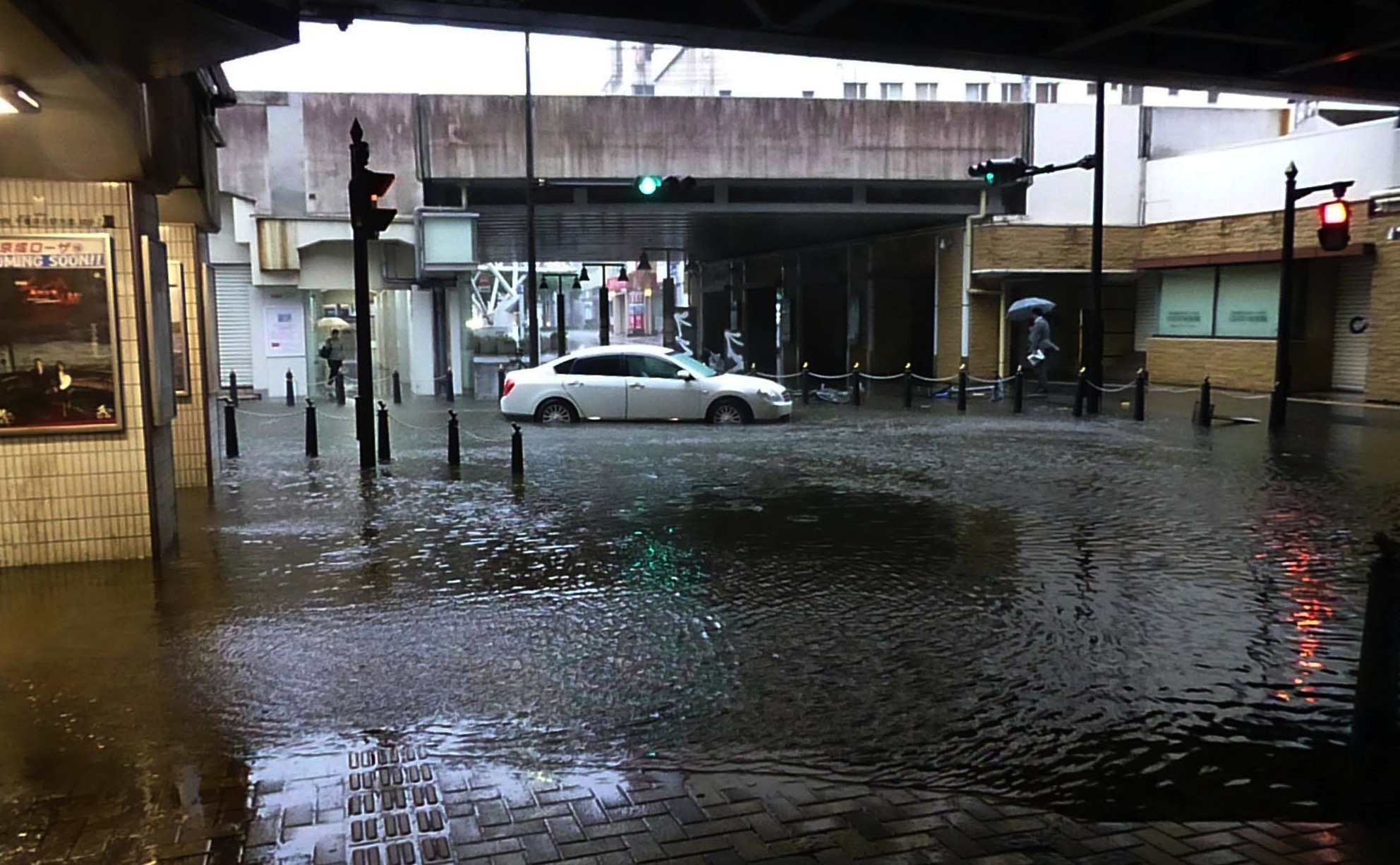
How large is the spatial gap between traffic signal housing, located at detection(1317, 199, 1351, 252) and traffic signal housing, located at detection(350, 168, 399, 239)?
14.0m

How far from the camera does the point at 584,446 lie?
54.8ft

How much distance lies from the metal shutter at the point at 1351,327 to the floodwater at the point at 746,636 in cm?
1394

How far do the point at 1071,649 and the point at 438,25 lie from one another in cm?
759

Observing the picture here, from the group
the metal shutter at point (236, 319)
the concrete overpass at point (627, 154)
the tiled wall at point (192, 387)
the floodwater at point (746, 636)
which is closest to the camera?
the floodwater at point (746, 636)

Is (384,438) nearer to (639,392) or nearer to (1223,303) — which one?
(639,392)

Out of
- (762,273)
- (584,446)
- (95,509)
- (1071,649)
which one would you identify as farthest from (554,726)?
(762,273)

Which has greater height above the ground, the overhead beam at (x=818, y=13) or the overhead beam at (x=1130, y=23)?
the overhead beam at (x=818, y=13)

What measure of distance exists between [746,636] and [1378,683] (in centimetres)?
342

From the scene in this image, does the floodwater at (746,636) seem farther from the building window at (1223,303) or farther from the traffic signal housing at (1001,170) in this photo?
the building window at (1223,303)

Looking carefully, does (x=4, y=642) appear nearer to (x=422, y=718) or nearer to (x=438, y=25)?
(x=422, y=718)

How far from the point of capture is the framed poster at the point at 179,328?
1195cm

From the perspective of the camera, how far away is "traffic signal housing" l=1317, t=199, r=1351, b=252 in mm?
16641

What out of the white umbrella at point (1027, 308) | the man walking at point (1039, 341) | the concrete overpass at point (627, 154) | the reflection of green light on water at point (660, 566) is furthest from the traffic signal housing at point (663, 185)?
the reflection of green light on water at point (660, 566)

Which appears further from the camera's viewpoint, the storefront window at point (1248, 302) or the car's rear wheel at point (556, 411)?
the storefront window at point (1248, 302)
